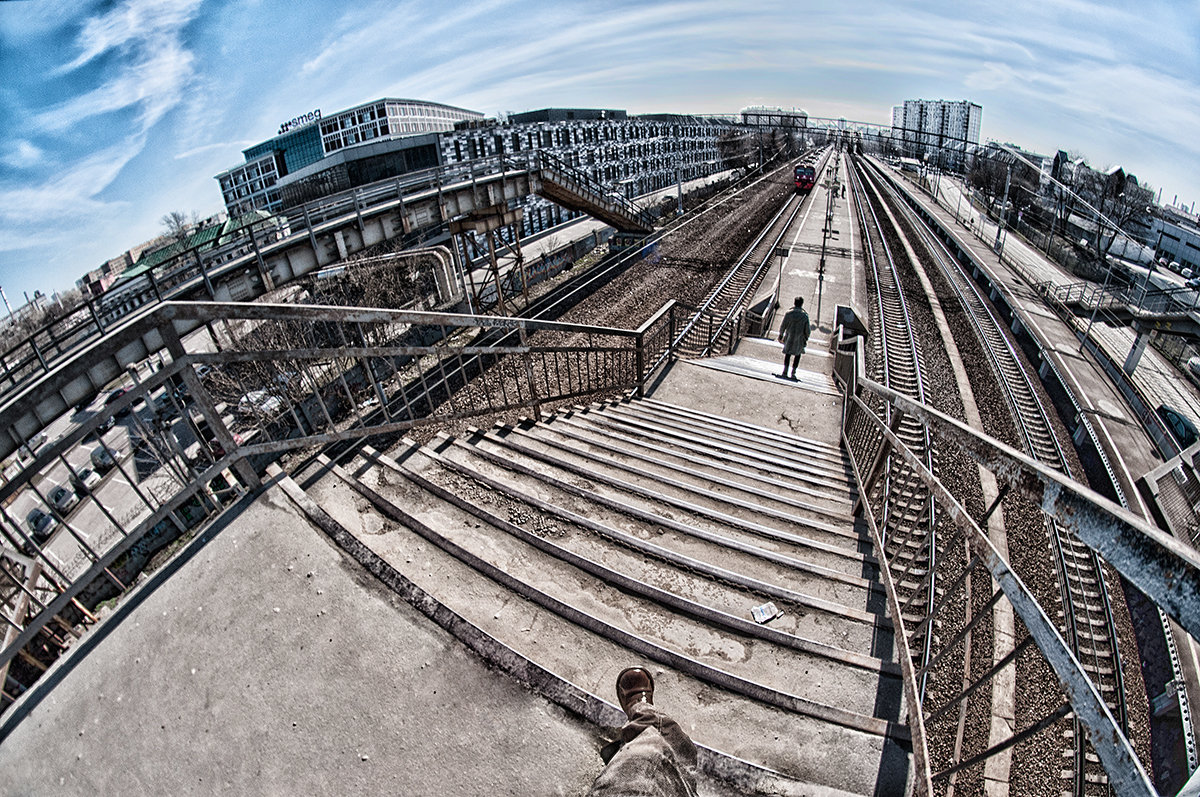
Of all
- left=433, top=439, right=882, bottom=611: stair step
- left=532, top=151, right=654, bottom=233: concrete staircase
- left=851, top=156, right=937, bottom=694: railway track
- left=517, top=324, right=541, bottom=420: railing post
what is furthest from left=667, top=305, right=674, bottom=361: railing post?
left=532, top=151, right=654, bottom=233: concrete staircase

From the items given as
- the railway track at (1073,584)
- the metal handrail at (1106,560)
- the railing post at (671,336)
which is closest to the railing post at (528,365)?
the railing post at (671,336)

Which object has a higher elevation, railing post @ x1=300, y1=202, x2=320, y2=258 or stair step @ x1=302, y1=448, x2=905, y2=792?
railing post @ x1=300, y1=202, x2=320, y2=258

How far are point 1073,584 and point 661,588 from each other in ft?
27.4

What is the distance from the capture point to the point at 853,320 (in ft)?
39.8

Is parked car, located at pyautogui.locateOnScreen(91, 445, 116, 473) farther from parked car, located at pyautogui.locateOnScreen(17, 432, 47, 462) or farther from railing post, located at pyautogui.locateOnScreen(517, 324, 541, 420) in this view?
railing post, located at pyautogui.locateOnScreen(517, 324, 541, 420)

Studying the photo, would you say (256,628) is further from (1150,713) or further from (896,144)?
(896,144)

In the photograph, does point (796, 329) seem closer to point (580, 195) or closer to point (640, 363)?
point (640, 363)

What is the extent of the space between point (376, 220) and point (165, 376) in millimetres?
12825

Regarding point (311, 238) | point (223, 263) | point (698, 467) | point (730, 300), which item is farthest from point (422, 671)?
point (730, 300)

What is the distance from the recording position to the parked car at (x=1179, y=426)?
12.9m

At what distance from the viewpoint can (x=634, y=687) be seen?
2.33 meters

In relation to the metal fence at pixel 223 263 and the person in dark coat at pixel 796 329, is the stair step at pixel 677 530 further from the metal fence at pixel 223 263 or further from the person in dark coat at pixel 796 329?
the metal fence at pixel 223 263

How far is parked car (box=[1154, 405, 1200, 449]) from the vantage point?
12.9 metres

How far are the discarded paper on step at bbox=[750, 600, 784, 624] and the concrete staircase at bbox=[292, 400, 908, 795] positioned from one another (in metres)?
0.03
